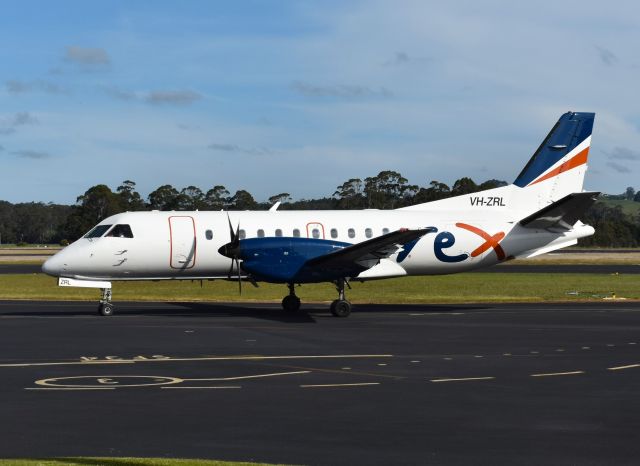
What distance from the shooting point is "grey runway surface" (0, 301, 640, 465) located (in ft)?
35.6

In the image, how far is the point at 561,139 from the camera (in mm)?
34469

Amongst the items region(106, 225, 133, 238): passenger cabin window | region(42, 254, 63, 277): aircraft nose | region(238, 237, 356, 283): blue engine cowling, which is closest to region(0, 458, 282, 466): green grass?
region(238, 237, 356, 283): blue engine cowling

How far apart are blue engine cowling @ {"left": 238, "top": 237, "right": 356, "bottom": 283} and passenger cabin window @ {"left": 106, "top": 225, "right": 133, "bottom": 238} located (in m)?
4.37

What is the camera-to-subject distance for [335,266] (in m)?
30.1

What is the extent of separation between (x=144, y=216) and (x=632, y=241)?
384 feet

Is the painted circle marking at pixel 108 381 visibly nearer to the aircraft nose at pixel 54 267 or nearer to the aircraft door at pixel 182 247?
the aircraft nose at pixel 54 267

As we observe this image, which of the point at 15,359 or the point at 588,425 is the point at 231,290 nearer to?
the point at 15,359

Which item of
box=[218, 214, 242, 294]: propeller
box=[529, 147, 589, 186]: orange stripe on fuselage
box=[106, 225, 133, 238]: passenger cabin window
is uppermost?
box=[529, 147, 589, 186]: orange stripe on fuselage

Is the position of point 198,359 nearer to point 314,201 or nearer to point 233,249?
point 233,249

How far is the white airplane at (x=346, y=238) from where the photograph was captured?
98.0 ft

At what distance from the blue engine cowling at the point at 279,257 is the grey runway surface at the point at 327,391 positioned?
82.6 inches

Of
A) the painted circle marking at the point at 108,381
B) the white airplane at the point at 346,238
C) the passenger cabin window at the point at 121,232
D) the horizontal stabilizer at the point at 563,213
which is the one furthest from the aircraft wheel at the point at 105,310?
the horizontal stabilizer at the point at 563,213

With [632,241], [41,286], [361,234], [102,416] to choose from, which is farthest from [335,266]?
[632,241]

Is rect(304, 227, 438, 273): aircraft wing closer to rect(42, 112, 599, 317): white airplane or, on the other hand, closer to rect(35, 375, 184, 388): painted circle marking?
rect(42, 112, 599, 317): white airplane
